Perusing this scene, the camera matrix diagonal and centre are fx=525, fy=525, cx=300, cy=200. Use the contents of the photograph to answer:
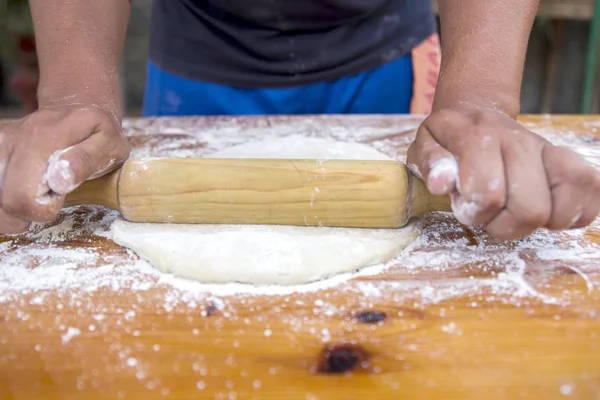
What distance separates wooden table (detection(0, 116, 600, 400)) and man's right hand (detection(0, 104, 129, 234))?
0.11 meters

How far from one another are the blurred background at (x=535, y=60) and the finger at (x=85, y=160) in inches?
117

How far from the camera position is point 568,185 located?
80cm

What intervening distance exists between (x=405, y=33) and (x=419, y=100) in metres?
0.23

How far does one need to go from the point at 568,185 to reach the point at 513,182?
0.09 m

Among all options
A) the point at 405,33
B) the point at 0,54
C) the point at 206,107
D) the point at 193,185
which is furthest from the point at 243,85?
the point at 0,54

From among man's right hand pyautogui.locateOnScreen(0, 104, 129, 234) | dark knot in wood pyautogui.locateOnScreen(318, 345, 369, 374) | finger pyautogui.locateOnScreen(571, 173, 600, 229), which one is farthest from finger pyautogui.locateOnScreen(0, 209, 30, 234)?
finger pyautogui.locateOnScreen(571, 173, 600, 229)

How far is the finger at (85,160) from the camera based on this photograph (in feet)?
2.93

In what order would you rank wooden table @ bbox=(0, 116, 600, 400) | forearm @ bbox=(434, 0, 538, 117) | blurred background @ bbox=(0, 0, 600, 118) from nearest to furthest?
wooden table @ bbox=(0, 116, 600, 400)
forearm @ bbox=(434, 0, 538, 117)
blurred background @ bbox=(0, 0, 600, 118)

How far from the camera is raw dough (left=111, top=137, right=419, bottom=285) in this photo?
875 mm

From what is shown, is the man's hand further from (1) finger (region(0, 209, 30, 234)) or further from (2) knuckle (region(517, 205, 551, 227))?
(1) finger (region(0, 209, 30, 234))

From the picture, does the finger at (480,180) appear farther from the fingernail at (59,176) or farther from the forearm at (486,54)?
the fingernail at (59,176)

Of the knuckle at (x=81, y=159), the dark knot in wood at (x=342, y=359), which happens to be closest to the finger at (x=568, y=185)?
the dark knot in wood at (x=342, y=359)

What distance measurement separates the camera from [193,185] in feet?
3.27

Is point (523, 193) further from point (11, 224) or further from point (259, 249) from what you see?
point (11, 224)
